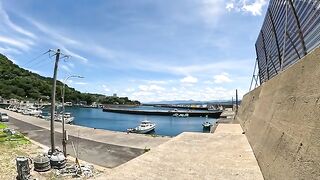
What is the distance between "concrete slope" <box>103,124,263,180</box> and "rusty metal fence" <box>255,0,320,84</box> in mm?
Result: 4418

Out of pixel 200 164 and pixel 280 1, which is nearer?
pixel 200 164

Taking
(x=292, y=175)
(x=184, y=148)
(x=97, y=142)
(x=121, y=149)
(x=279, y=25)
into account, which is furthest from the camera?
(x=97, y=142)

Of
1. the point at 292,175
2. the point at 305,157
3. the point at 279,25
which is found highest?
the point at 279,25

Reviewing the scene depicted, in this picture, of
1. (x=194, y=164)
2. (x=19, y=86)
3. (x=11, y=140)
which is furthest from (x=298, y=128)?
(x=19, y=86)

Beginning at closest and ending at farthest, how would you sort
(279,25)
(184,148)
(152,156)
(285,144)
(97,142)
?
(285,144) → (152,156) → (184,148) → (279,25) → (97,142)

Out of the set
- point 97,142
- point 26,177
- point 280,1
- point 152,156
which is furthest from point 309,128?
point 97,142

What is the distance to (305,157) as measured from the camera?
208 inches

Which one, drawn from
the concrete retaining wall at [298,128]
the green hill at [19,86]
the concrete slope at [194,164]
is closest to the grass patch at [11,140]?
the concrete slope at [194,164]

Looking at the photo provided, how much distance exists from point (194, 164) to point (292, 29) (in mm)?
7897

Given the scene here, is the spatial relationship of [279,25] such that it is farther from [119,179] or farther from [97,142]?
[97,142]

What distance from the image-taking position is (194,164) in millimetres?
11531

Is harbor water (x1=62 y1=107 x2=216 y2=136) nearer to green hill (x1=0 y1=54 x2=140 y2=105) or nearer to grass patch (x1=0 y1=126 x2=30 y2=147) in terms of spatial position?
grass patch (x1=0 y1=126 x2=30 y2=147)

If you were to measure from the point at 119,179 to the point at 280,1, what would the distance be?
40.7ft

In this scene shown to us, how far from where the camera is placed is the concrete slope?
9.88 metres
